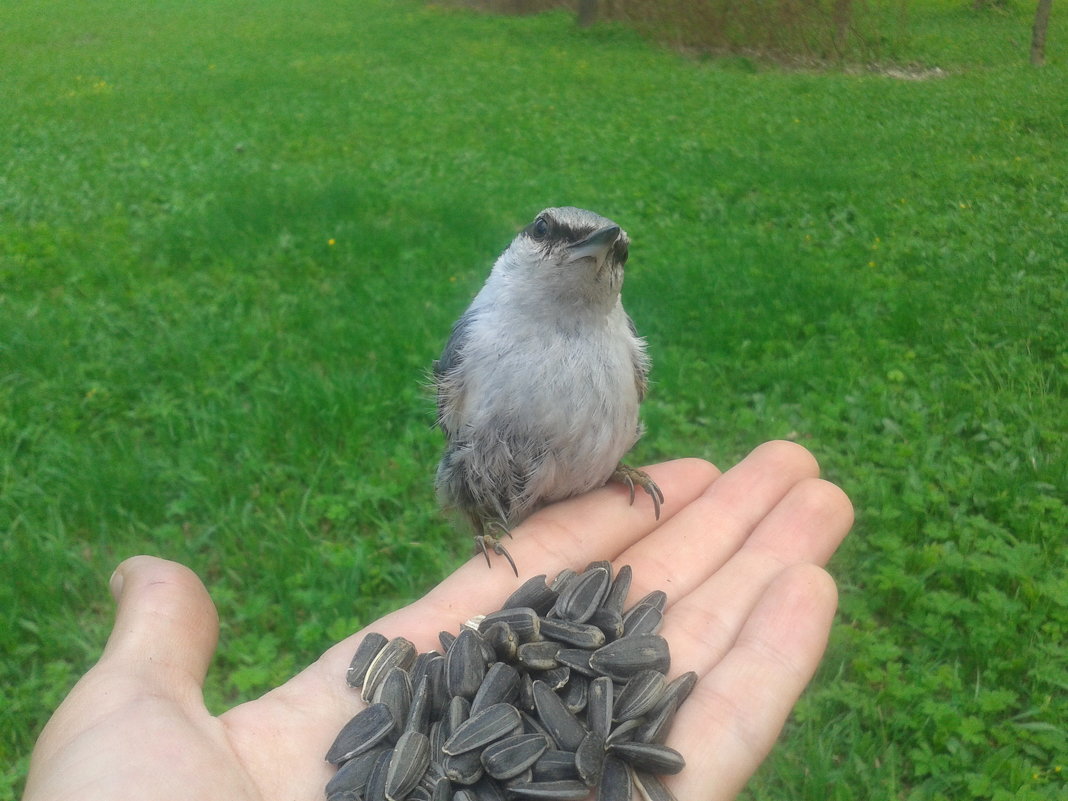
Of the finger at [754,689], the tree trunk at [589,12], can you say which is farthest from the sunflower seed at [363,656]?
the tree trunk at [589,12]

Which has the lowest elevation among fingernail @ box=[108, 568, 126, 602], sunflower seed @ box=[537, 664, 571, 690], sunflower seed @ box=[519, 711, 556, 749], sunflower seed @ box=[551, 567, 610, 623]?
sunflower seed @ box=[519, 711, 556, 749]

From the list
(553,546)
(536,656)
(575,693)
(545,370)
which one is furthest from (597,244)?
(575,693)

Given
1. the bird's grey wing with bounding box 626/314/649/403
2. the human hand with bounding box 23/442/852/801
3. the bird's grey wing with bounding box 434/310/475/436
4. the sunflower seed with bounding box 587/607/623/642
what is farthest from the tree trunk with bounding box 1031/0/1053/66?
the sunflower seed with bounding box 587/607/623/642

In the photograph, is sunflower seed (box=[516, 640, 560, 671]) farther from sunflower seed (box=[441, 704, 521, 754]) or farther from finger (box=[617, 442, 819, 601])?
finger (box=[617, 442, 819, 601])

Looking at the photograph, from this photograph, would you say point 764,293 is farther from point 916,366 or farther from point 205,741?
point 205,741

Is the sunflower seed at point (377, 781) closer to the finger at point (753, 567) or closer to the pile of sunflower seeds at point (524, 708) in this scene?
the pile of sunflower seeds at point (524, 708)

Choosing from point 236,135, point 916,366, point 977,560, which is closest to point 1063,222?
point 916,366
